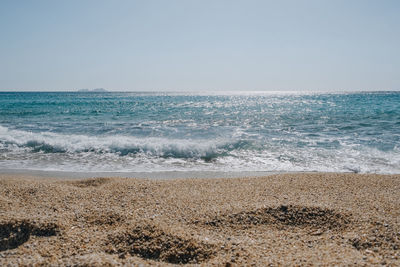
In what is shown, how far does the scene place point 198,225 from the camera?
354 cm

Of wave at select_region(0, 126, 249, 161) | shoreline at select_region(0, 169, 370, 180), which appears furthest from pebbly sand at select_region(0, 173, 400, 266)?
wave at select_region(0, 126, 249, 161)

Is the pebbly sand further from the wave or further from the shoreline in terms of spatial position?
the wave

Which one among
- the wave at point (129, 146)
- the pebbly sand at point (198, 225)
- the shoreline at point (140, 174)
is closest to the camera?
the pebbly sand at point (198, 225)

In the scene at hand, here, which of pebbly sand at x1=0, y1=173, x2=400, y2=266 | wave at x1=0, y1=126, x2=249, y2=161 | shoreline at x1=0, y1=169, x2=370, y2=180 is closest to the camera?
pebbly sand at x1=0, y1=173, x2=400, y2=266

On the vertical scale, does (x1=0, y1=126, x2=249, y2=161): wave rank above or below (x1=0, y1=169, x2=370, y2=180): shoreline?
above

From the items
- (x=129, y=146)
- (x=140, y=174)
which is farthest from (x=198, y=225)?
(x=129, y=146)

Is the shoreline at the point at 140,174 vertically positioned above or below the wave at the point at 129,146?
below

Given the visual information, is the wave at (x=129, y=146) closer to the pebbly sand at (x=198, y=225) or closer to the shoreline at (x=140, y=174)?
the shoreline at (x=140, y=174)

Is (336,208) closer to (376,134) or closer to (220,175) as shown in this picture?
(220,175)

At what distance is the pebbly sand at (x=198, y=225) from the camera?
279 centimetres

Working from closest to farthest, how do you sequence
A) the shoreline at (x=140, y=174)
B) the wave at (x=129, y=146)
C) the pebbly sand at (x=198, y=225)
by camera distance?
the pebbly sand at (x=198, y=225), the shoreline at (x=140, y=174), the wave at (x=129, y=146)

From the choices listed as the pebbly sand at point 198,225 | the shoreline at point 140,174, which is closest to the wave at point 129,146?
the shoreline at point 140,174

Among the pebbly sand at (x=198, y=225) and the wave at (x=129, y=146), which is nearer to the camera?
the pebbly sand at (x=198, y=225)

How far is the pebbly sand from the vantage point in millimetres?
2789
